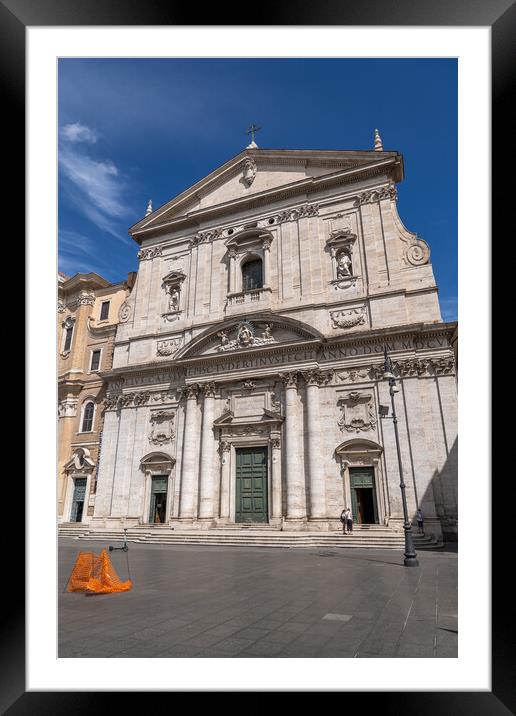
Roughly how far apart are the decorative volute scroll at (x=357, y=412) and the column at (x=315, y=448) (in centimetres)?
115

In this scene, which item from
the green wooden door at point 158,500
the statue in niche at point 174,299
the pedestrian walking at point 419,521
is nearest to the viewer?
the pedestrian walking at point 419,521

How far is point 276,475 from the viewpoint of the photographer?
20219mm

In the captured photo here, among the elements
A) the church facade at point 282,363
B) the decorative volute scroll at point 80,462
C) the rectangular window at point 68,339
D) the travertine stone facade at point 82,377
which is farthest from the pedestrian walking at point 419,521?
the rectangular window at point 68,339

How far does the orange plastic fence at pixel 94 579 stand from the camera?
814 cm

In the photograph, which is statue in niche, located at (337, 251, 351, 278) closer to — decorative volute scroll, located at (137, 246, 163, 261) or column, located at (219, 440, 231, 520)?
column, located at (219, 440, 231, 520)

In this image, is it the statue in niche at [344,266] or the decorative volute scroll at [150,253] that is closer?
the statue in niche at [344,266]

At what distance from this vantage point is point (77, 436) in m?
26.7

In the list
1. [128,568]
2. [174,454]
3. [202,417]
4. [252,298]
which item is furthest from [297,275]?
[128,568]

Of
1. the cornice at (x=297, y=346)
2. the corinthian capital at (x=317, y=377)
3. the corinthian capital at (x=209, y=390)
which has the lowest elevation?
the corinthian capital at (x=209, y=390)

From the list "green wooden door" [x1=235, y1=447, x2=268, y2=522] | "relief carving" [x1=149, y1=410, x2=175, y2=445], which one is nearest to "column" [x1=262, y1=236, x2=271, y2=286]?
"relief carving" [x1=149, y1=410, x2=175, y2=445]

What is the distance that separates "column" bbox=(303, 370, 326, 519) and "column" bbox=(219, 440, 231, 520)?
14.3 ft

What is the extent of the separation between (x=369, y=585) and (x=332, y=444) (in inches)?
432
